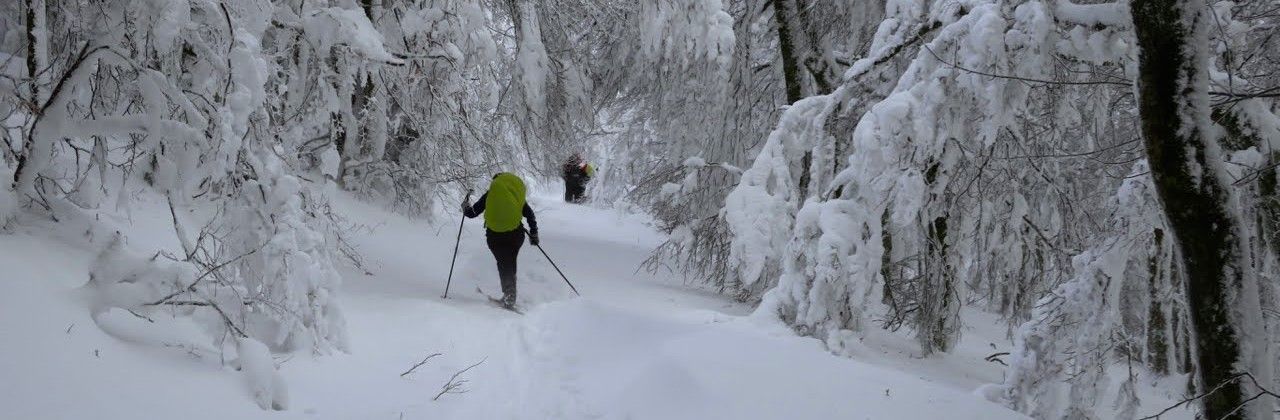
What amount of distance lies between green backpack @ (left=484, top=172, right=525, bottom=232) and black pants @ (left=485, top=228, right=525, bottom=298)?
Result: 68 mm

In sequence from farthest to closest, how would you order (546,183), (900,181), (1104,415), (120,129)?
(546,183), (1104,415), (900,181), (120,129)

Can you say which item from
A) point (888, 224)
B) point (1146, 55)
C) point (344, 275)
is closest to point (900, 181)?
point (888, 224)

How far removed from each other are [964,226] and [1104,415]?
2.27 m

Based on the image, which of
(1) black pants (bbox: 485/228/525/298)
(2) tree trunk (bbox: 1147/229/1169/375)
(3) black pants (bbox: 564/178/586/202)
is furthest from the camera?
(3) black pants (bbox: 564/178/586/202)

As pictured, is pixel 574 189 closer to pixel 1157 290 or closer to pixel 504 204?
pixel 504 204

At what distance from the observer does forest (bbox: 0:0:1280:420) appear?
10.7ft

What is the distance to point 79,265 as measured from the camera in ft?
11.6

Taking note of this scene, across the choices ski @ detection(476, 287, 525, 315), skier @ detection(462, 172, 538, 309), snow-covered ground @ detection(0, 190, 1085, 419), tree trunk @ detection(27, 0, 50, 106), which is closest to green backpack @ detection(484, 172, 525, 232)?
skier @ detection(462, 172, 538, 309)

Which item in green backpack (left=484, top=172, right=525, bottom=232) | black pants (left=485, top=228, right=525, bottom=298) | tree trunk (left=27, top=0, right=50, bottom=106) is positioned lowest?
black pants (left=485, top=228, right=525, bottom=298)

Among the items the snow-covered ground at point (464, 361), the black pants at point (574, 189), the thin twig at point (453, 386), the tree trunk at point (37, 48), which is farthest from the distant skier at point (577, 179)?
the tree trunk at point (37, 48)

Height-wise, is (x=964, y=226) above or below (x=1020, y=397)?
above

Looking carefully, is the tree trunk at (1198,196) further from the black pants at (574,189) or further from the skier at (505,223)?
the black pants at (574,189)

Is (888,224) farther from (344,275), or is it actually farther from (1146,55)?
(344,275)

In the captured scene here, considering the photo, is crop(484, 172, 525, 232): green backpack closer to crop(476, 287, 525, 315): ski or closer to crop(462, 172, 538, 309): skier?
crop(462, 172, 538, 309): skier
